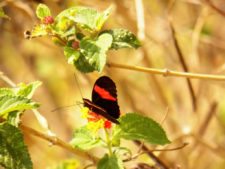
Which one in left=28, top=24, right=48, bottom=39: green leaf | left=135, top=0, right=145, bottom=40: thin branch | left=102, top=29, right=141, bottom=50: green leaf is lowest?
left=102, top=29, right=141, bottom=50: green leaf

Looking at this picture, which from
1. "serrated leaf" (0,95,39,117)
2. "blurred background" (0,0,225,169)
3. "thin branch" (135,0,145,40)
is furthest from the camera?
"blurred background" (0,0,225,169)

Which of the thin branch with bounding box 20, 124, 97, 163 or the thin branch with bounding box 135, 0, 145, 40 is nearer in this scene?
the thin branch with bounding box 20, 124, 97, 163

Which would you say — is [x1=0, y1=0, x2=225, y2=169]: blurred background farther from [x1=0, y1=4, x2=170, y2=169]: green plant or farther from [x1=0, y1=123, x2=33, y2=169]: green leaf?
Answer: [x1=0, y1=123, x2=33, y2=169]: green leaf

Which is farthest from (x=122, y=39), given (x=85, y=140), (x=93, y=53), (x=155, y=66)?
(x=155, y=66)

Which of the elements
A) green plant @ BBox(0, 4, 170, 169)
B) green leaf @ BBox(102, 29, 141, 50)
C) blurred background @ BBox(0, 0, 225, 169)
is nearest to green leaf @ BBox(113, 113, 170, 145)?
green plant @ BBox(0, 4, 170, 169)

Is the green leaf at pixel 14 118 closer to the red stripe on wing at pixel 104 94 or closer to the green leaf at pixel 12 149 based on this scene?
the green leaf at pixel 12 149

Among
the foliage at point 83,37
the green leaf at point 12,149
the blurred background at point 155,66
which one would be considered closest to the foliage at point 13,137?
the green leaf at point 12,149

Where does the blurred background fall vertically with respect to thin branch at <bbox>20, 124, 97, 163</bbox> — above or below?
above

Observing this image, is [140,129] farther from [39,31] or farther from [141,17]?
[141,17]

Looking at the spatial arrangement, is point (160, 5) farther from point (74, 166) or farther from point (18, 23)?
point (74, 166)
